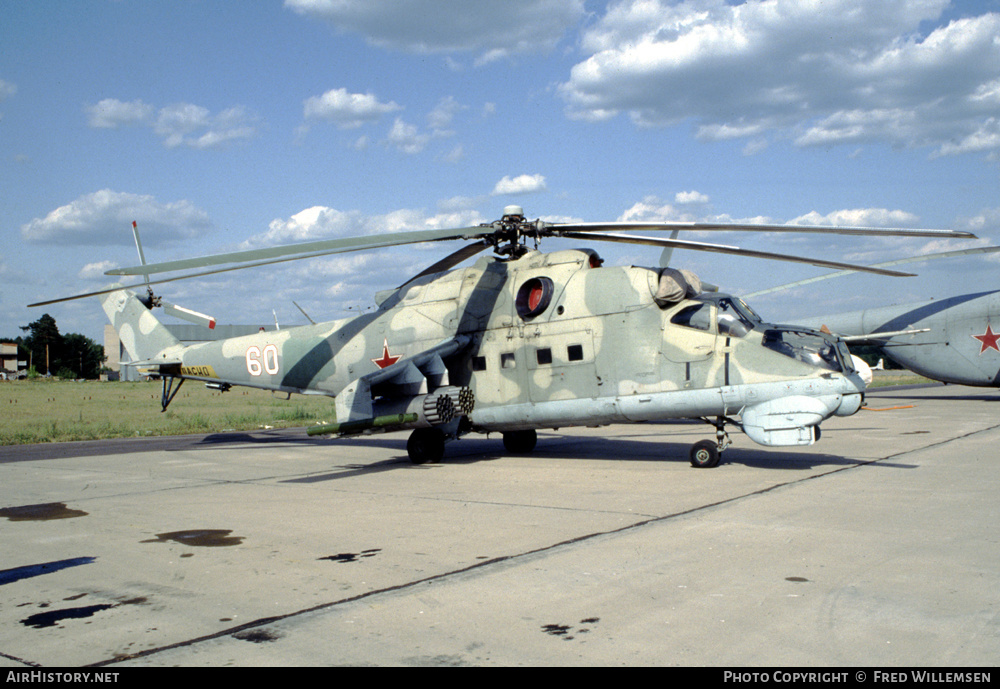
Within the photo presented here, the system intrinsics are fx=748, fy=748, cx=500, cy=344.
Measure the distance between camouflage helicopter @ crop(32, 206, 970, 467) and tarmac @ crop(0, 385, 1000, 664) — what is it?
0.96m

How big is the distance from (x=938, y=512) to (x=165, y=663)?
7504mm

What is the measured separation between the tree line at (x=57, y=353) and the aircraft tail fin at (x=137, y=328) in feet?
336

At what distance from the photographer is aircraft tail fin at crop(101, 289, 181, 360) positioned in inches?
712

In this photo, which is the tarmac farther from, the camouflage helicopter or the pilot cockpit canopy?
the pilot cockpit canopy

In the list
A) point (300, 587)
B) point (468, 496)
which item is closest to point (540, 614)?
point (300, 587)

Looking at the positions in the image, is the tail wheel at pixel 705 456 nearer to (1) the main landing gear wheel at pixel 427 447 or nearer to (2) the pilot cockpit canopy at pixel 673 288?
(2) the pilot cockpit canopy at pixel 673 288

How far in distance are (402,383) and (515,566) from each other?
289 inches

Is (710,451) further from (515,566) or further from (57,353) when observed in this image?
(57,353)

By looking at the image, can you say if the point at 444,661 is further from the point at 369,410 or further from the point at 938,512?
the point at 369,410

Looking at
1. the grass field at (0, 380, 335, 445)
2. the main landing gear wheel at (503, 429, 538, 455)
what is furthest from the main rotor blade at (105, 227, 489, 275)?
the grass field at (0, 380, 335, 445)

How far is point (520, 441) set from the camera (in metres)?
15.1

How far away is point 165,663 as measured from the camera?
164 inches
